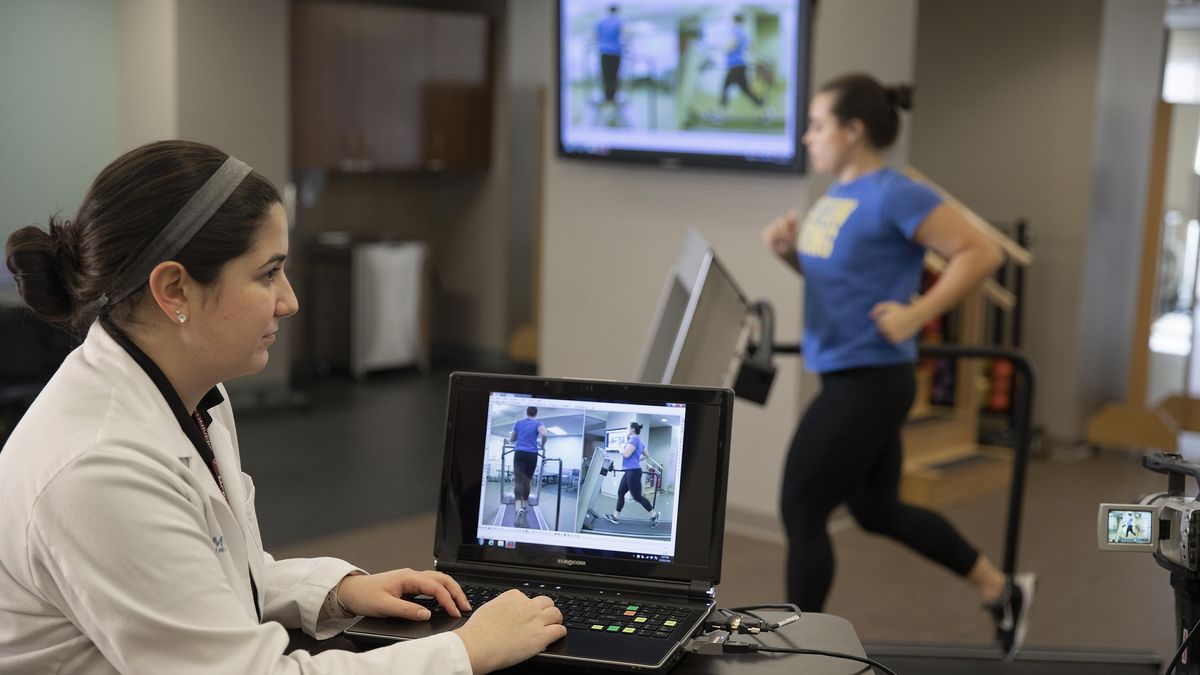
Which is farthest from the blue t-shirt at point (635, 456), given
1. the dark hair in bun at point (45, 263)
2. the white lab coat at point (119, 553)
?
the dark hair in bun at point (45, 263)

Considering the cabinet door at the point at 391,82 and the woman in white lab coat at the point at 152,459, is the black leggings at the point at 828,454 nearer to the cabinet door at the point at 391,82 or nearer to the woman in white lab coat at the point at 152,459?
the woman in white lab coat at the point at 152,459

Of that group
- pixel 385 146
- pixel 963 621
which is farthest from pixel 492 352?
pixel 963 621

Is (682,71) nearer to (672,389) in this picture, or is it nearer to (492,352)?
Answer: (672,389)

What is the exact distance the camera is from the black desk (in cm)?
142

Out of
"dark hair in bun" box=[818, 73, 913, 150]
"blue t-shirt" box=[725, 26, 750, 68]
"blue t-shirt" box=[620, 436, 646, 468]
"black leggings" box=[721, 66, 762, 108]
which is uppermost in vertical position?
"blue t-shirt" box=[725, 26, 750, 68]

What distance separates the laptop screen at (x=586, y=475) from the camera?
1.62 metres

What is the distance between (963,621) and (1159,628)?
0.56m

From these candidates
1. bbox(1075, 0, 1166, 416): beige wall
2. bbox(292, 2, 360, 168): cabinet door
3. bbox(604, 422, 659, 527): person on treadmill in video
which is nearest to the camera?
bbox(604, 422, 659, 527): person on treadmill in video

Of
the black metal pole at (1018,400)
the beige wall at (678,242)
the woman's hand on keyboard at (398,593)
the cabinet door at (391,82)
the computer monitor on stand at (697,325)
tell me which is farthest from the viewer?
the cabinet door at (391,82)

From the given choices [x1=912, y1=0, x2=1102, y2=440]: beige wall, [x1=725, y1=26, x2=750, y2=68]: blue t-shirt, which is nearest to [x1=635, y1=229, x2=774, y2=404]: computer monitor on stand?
[x1=725, y1=26, x2=750, y2=68]: blue t-shirt

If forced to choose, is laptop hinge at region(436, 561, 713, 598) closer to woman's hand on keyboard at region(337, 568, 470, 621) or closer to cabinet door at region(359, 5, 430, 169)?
woman's hand on keyboard at region(337, 568, 470, 621)

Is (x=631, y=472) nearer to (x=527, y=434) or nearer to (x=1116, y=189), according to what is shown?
(x=527, y=434)

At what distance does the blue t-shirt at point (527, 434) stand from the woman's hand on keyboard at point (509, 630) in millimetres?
235

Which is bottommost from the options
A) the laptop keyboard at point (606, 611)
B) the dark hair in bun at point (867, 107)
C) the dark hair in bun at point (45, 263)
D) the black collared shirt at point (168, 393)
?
the laptop keyboard at point (606, 611)
